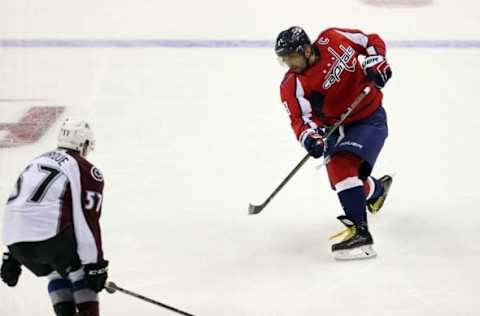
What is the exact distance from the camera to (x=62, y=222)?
3066 millimetres

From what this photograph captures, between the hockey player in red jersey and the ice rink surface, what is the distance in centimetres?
23

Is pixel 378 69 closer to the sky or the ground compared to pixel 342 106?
closer to the sky

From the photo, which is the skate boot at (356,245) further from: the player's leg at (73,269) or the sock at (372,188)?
the player's leg at (73,269)

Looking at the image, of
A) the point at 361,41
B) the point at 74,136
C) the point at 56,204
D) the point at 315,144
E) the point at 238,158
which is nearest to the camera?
the point at 56,204

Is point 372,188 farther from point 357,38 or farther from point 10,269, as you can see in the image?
point 10,269

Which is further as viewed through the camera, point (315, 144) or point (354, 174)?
point (354, 174)

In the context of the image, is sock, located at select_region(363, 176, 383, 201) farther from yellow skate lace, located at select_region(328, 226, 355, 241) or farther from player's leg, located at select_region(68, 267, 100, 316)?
player's leg, located at select_region(68, 267, 100, 316)

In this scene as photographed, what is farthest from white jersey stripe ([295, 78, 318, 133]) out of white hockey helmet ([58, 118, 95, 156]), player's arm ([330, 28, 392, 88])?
white hockey helmet ([58, 118, 95, 156])

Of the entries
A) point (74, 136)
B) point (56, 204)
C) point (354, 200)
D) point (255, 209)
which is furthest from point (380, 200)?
point (56, 204)

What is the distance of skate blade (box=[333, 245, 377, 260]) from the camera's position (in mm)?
3926

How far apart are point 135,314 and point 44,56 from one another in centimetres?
317

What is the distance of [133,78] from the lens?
5.99m

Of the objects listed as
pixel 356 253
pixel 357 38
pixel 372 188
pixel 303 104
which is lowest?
pixel 356 253

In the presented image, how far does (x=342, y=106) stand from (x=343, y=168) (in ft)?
0.94
